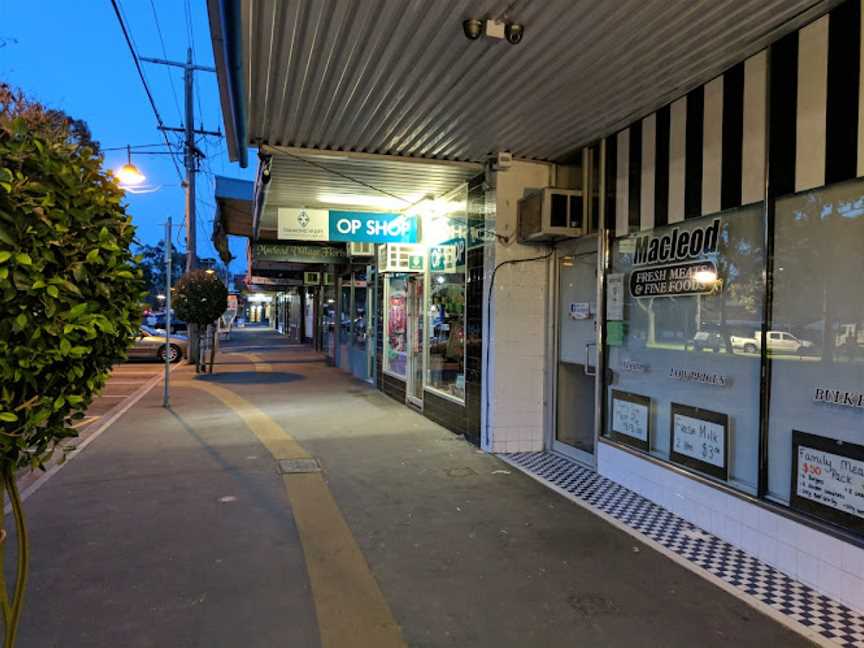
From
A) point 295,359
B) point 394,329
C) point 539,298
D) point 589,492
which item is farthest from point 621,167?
point 295,359

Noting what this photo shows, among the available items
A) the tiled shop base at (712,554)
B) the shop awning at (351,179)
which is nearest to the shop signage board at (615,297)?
the tiled shop base at (712,554)

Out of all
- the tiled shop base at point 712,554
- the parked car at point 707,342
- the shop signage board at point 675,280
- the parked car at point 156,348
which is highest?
the shop signage board at point 675,280

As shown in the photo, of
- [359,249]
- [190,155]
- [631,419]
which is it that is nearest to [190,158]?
[190,155]

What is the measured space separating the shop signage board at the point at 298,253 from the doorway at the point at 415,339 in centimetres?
433

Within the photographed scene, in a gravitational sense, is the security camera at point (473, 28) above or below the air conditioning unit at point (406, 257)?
above

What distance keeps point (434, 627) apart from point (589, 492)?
9.59ft

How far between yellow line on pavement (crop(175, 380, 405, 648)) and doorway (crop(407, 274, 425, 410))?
4.40 m

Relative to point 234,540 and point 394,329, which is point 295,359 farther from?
point 234,540

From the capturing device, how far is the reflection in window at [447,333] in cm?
866

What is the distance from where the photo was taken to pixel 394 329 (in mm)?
12250

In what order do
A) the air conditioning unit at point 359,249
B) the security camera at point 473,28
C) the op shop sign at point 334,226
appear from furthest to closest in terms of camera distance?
the air conditioning unit at point 359,249
the op shop sign at point 334,226
the security camera at point 473,28

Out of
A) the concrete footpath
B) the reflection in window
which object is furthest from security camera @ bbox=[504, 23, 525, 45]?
the reflection in window

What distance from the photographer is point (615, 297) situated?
6207 millimetres

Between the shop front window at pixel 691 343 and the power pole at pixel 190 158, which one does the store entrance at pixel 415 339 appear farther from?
the power pole at pixel 190 158
